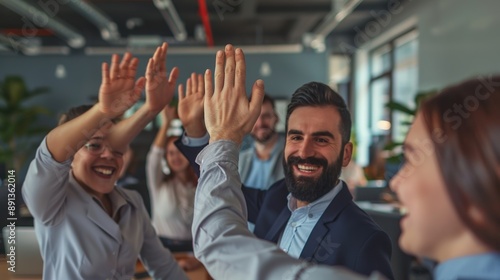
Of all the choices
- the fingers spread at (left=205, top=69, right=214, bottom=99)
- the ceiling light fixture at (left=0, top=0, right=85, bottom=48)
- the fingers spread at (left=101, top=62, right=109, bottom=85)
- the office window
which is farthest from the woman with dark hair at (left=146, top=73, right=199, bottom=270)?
the office window

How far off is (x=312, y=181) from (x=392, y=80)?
339 inches

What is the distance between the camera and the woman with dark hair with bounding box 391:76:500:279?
0.66 m

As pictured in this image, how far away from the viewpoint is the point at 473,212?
681 mm

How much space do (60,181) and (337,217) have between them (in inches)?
32.9

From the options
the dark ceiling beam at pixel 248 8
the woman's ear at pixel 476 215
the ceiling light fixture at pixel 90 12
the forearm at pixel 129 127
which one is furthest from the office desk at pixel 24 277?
the dark ceiling beam at pixel 248 8

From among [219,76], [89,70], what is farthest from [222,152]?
[89,70]

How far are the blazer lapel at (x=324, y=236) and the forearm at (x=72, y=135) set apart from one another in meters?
0.69

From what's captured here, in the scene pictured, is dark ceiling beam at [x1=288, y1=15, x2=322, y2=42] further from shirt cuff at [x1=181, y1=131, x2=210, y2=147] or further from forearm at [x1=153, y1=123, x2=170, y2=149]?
shirt cuff at [x1=181, y1=131, x2=210, y2=147]

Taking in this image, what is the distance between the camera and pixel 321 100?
1.51 m

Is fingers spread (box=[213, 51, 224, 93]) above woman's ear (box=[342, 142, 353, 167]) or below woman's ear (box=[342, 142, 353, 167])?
above

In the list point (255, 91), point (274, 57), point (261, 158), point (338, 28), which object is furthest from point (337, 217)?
point (338, 28)

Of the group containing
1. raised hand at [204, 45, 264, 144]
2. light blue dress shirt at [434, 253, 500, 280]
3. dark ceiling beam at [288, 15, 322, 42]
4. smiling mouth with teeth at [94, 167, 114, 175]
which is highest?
dark ceiling beam at [288, 15, 322, 42]

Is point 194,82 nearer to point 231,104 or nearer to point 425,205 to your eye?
point 231,104

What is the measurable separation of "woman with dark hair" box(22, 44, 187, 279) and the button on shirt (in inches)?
23.3
